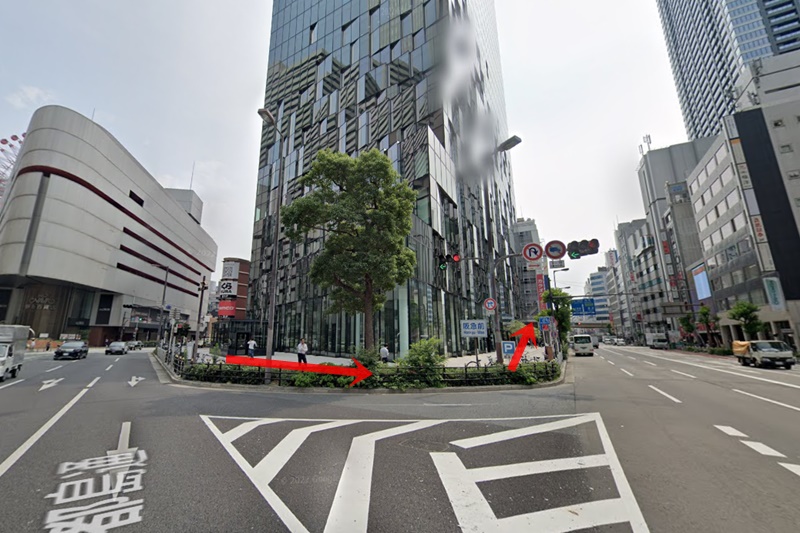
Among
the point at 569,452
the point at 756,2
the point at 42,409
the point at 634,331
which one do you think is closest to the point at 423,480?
the point at 569,452

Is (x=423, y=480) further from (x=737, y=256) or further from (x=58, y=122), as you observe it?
(x=58, y=122)

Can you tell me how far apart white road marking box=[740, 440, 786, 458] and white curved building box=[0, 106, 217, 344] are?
61.3 m

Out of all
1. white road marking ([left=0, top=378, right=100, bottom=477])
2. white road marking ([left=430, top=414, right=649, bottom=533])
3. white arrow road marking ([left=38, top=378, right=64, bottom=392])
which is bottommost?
white road marking ([left=430, top=414, right=649, bottom=533])

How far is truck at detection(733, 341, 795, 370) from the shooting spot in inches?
814

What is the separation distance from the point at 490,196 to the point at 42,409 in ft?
168

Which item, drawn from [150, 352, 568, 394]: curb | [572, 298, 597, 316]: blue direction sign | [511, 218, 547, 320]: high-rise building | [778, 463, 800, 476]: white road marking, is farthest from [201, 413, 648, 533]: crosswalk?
[511, 218, 547, 320]: high-rise building

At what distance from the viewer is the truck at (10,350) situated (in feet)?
49.3

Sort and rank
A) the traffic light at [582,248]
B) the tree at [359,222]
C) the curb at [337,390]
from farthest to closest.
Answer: the tree at [359,222]
the curb at [337,390]
the traffic light at [582,248]

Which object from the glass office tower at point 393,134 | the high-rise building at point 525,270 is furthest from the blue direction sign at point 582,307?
the high-rise building at point 525,270

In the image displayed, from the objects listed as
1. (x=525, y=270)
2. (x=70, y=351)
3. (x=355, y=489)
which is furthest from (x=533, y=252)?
(x=525, y=270)

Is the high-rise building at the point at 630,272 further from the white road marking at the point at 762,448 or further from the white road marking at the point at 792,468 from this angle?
the white road marking at the point at 792,468

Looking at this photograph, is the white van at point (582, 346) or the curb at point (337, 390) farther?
the white van at point (582, 346)

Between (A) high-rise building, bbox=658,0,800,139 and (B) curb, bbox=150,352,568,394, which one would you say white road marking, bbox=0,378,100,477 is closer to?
(B) curb, bbox=150,352,568,394

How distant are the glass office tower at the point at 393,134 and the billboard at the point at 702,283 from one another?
33.2m
